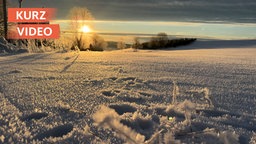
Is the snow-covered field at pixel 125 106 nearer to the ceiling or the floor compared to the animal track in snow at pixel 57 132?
nearer to the ceiling

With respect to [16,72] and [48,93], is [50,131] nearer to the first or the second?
[48,93]

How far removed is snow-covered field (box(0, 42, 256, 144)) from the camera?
3.29ft

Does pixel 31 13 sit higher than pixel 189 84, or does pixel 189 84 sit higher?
pixel 31 13

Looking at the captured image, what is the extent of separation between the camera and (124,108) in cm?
142

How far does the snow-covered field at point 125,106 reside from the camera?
1.00 meters

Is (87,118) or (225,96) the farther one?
(225,96)

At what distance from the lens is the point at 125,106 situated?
4.73ft

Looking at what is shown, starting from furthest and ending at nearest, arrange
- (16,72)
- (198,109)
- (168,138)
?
(16,72)
(198,109)
(168,138)

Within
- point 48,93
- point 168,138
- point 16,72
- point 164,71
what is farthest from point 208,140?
point 16,72

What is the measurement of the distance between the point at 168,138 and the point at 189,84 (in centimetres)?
119

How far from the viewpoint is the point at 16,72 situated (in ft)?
8.18

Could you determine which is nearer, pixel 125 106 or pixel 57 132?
pixel 57 132

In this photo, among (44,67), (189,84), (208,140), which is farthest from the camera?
(44,67)

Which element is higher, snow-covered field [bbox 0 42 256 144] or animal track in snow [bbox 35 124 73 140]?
snow-covered field [bbox 0 42 256 144]
